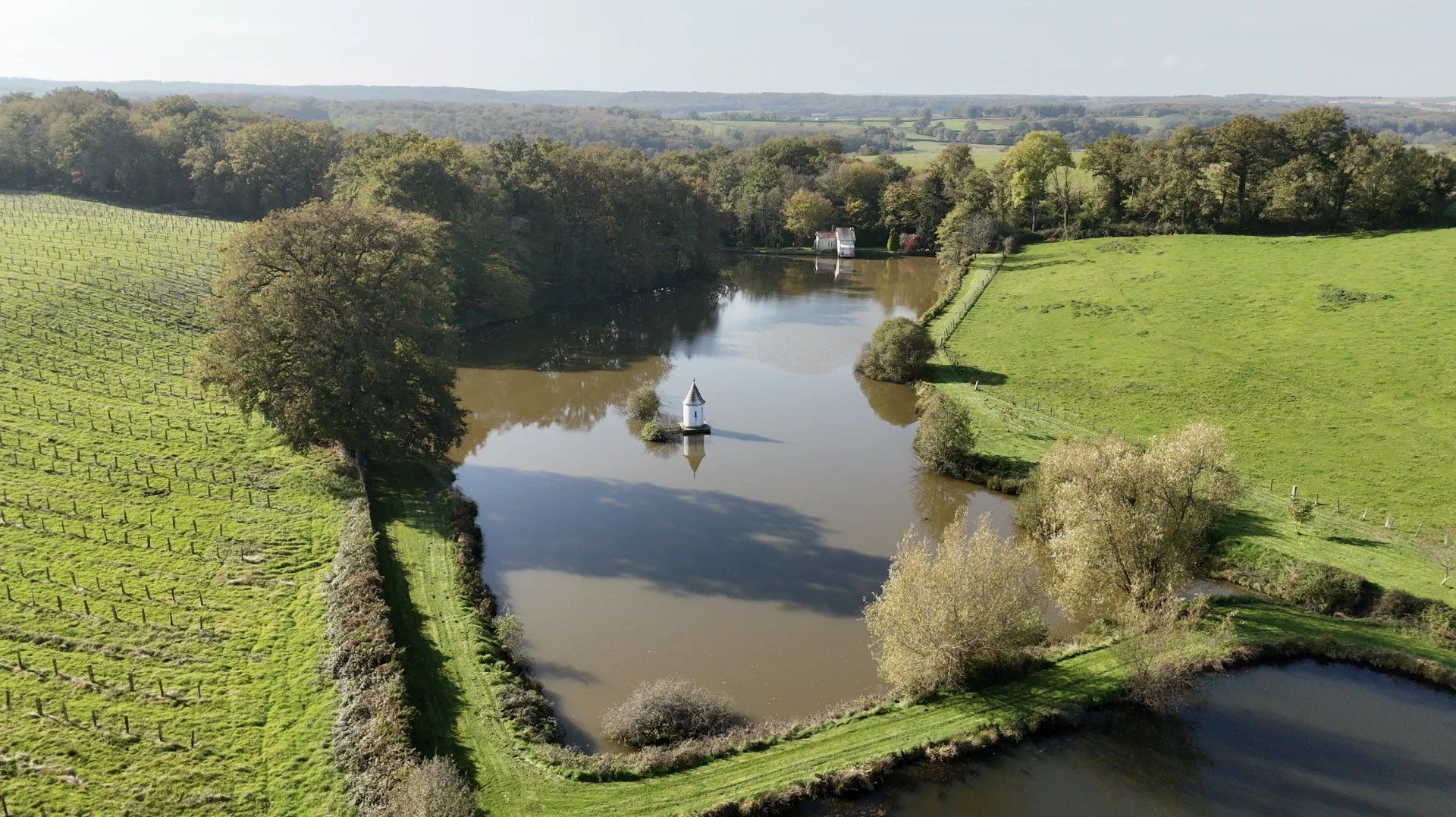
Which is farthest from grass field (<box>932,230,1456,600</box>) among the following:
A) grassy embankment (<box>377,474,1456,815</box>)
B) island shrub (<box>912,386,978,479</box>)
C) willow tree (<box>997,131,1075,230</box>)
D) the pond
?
willow tree (<box>997,131,1075,230</box>)

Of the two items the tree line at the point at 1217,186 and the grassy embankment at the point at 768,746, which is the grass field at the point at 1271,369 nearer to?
the grassy embankment at the point at 768,746

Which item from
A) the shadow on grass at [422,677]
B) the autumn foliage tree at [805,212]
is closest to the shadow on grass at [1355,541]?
the shadow on grass at [422,677]

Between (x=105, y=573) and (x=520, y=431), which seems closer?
(x=105, y=573)

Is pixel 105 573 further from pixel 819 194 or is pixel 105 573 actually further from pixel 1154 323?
pixel 819 194

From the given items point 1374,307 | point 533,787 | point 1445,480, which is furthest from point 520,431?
point 1374,307

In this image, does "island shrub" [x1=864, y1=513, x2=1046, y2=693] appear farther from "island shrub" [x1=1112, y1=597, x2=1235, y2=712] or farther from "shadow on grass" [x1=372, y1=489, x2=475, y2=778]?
"shadow on grass" [x1=372, y1=489, x2=475, y2=778]
